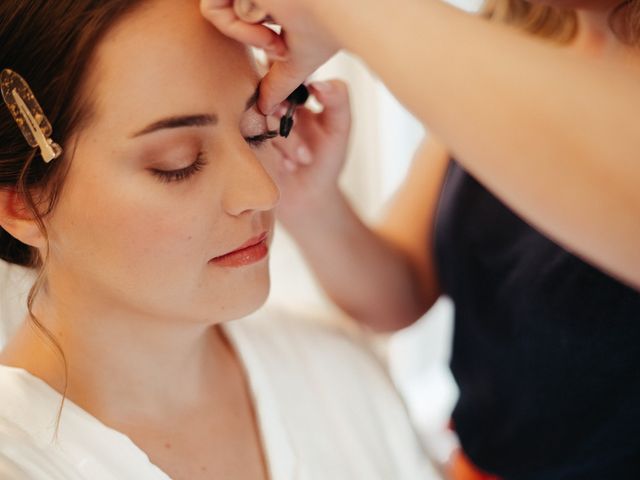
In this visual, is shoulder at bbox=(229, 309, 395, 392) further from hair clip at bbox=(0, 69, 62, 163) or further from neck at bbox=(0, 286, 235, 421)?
hair clip at bbox=(0, 69, 62, 163)

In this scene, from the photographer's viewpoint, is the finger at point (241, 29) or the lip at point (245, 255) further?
the lip at point (245, 255)

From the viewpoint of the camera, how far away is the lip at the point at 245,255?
987 mm

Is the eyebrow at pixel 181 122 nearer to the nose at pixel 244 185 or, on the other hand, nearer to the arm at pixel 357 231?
the nose at pixel 244 185

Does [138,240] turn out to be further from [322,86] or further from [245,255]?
[322,86]

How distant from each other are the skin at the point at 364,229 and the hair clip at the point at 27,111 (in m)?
0.40

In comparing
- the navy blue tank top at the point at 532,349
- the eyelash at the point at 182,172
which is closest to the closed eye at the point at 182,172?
the eyelash at the point at 182,172

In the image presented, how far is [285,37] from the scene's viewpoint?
2.67 feet

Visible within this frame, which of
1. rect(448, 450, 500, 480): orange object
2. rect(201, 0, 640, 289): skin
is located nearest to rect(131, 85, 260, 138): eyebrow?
rect(201, 0, 640, 289): skin

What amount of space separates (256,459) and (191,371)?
0.48 feet

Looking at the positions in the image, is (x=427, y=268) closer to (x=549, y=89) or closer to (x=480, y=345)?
(x=480, y=345)

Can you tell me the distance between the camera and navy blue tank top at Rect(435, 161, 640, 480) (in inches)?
42.8

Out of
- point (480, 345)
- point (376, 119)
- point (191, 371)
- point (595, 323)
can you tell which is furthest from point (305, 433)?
point (376, 119)

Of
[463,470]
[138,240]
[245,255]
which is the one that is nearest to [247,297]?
[245,255]

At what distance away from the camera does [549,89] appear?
650mm
